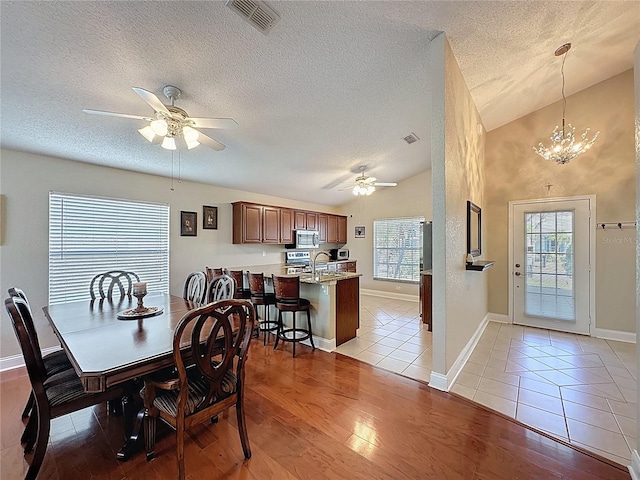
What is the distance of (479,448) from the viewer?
180cm

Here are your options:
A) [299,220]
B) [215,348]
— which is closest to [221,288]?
[215,348]

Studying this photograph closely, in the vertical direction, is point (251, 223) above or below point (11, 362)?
above

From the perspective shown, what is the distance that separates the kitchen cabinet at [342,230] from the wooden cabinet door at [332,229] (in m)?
0.14

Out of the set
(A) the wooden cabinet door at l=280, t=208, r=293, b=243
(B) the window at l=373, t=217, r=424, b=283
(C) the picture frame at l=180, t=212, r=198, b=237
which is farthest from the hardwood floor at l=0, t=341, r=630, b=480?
(B) the window at l=373, t=217, r=424, b=283

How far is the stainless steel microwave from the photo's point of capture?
622cm

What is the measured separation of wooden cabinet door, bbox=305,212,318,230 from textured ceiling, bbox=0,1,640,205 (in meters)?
2.57

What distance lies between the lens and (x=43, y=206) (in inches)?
127

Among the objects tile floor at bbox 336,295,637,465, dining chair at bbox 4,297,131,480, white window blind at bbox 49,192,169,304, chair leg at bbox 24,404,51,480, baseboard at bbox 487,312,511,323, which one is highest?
white window blind at bbox 49,192,169,304

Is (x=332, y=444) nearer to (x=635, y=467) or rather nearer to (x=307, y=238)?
(x=635, y=467)

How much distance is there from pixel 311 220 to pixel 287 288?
11.2 ft

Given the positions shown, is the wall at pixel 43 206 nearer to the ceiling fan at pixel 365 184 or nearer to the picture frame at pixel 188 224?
the picture frame at pixel 188 224

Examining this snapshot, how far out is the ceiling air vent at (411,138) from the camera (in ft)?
13.8

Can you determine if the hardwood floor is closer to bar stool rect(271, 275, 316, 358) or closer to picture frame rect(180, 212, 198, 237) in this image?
bar stool rect(271, 275, 316, 358)

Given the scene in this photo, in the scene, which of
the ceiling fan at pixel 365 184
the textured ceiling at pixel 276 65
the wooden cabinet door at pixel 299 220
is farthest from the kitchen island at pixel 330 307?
the wooden cabinet door at pixel 299 220
